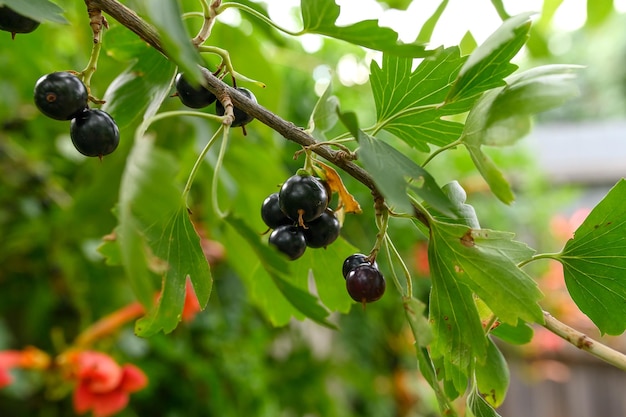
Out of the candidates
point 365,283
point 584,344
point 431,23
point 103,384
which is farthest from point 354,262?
point 103,384

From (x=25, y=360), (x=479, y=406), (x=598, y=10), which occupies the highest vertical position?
(x=598, y=10)

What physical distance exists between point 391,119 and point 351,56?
90cm

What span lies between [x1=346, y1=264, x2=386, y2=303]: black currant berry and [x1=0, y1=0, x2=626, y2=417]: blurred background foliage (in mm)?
171

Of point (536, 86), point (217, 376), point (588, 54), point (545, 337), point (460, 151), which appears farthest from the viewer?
point (588, 54)

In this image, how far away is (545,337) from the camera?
1470 millimetres

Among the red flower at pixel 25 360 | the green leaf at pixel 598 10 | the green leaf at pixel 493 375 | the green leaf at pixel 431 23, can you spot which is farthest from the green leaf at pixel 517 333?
the red flower at pixel 25 360

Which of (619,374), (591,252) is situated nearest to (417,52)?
(591,252)

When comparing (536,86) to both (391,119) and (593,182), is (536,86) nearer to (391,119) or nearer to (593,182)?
(391,119)

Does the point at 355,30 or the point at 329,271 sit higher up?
the point at 355,30

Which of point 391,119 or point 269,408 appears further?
point 269,408

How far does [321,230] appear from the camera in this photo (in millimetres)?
307

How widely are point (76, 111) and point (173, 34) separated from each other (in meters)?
0.09

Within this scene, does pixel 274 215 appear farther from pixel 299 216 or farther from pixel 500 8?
pixel 500 8

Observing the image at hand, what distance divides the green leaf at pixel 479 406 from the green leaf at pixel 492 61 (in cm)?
16
